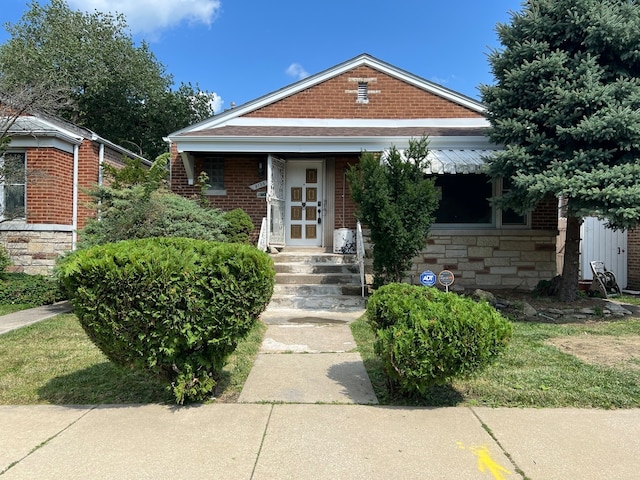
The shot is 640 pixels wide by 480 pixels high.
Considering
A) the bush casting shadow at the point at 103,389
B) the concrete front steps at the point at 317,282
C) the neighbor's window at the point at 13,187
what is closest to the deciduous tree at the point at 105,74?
the neighbor's window at the point at 13,187

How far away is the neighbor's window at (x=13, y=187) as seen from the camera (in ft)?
31.9

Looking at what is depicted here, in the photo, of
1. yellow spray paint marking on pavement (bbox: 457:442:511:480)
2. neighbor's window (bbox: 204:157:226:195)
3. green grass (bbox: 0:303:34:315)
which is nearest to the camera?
yellow spray paint marking on pavement (bbox: 457:442:511:480)

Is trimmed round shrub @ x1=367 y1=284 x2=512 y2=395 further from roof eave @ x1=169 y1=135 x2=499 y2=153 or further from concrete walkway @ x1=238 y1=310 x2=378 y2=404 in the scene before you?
roof eave @ x1=169 y1=135 x2=499 y2=153

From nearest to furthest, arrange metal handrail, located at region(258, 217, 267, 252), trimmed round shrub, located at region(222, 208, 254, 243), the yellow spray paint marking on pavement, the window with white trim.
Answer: the yellow spray paint marking on pavement → trimmed round shrub, located at region(222, 208, 254, 243) → metal handrail, located at region(258, 217, 267, 252) → the window with white trim

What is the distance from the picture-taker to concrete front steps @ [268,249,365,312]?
8.24m

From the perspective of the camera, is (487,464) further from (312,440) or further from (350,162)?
(350,162)

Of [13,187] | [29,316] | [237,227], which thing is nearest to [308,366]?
[237,227]

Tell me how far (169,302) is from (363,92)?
32.5 ft

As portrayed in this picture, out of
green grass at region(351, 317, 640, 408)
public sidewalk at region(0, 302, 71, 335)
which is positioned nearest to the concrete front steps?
green grass at region(351, 317, 640, 408)

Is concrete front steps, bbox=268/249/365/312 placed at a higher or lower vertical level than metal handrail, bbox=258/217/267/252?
lower

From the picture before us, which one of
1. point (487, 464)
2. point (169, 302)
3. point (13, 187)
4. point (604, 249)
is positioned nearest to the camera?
point (487, 464)

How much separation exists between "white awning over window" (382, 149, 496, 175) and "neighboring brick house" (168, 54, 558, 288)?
0.08 feet

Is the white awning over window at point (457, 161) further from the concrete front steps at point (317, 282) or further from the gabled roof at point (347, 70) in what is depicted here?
the gabled roof at point (347, 70)

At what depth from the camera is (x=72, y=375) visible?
4.62m
